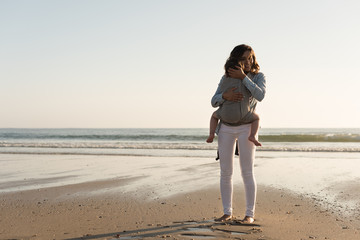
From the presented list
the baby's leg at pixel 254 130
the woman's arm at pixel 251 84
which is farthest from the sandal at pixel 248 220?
the woman's arm at pixel 251 84

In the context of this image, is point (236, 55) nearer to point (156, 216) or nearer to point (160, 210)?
point (156, 216)

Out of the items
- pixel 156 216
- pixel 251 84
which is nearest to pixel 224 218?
pixel 156 216

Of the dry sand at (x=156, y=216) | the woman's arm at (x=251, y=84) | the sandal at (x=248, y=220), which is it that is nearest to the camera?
the dry sand at (x=156, y=216)

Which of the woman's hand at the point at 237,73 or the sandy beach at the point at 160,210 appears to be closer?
the sandy beach at the point at 160,210

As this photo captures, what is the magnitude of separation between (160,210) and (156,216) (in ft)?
1.11

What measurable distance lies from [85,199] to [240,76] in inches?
119

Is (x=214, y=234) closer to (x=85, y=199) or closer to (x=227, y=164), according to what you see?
(x=227, y=164)

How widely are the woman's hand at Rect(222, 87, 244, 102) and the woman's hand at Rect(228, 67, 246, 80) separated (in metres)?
0.13

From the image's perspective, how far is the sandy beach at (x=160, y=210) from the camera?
3639 mm

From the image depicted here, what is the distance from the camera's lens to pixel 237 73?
3828 millimetres

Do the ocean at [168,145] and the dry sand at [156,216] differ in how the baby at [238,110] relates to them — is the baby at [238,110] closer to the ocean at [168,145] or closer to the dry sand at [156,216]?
the dry sand at [156,216]

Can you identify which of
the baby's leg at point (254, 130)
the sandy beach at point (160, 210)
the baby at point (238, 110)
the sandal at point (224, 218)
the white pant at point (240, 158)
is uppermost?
the baby at point (238, 110)

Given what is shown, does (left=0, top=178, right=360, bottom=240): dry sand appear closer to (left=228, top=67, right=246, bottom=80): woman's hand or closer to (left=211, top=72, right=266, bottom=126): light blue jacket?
(left=211, top=72, right=266, bottom=126): light blue jacket

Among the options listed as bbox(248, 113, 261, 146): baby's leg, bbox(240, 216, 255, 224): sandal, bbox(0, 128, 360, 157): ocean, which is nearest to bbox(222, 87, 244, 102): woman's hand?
bbox(248, 113, 261, 146): baby's leg
